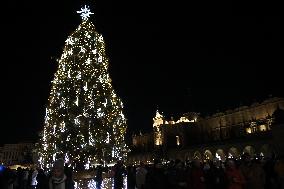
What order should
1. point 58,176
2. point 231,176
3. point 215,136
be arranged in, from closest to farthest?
point 58,176
point 231,176
point 215,136

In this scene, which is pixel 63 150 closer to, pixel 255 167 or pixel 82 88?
pixel 82 88

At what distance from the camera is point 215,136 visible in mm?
79188

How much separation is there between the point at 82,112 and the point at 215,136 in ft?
201

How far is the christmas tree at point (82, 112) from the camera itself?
21.2m

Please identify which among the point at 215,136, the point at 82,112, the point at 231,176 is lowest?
the point at 231,176

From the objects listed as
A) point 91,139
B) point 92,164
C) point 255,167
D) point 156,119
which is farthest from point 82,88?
point 156,119

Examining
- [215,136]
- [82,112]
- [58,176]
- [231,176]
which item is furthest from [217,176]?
[215,136]

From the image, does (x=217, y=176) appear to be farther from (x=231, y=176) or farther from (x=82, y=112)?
(x=82, y=112)

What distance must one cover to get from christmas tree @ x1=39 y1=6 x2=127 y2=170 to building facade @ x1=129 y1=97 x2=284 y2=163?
2417 centimetres

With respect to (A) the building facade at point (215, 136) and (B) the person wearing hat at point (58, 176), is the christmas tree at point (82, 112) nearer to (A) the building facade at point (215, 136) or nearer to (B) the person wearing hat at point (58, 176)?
(B) the person wearing hat at point (58, 176)

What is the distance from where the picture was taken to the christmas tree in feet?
69.5

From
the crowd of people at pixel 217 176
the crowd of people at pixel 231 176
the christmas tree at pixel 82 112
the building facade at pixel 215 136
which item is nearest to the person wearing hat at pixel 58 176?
the crowd of people at pixel 217 176

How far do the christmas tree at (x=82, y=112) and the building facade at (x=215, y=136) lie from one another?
24170mm

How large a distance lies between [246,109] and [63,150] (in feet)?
187
